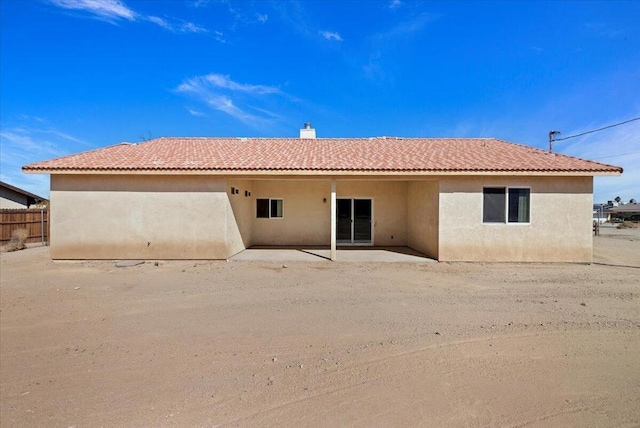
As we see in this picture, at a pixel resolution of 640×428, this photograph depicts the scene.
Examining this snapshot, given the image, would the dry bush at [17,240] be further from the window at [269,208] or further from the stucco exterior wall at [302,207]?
the window at [269,208]

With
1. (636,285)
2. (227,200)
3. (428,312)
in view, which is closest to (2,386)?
(428,312)

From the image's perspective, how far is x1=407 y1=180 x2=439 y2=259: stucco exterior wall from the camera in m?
11.2

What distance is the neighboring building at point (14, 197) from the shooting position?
2116 centimetres

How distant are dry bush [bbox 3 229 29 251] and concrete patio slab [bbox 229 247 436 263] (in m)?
10.6

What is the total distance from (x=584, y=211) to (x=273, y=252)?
423 inches

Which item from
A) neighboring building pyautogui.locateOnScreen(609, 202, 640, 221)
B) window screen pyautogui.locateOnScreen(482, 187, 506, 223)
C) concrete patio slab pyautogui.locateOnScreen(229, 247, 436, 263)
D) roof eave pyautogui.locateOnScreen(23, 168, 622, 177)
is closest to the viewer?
roof eave pyautogui.locateOnScreen(23, 168, 622, 177)

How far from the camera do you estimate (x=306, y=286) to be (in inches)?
302

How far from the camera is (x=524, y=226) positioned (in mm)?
10625

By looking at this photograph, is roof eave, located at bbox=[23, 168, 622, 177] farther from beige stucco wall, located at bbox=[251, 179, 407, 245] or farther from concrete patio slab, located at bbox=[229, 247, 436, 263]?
beige stucco wall, located at bbox=[251, 179, 407, 245]

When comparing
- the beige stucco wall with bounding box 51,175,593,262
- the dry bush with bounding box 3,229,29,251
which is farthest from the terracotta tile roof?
the dry bush with bounding box 3,229,29,251

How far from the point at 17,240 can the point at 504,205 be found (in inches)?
807

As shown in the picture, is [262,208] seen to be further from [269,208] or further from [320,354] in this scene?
[320,354]

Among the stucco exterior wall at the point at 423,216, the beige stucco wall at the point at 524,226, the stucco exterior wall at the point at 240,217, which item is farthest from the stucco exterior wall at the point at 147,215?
the beige stucco wall at the point at 524,226

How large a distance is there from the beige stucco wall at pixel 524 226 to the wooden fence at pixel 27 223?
1925cm
